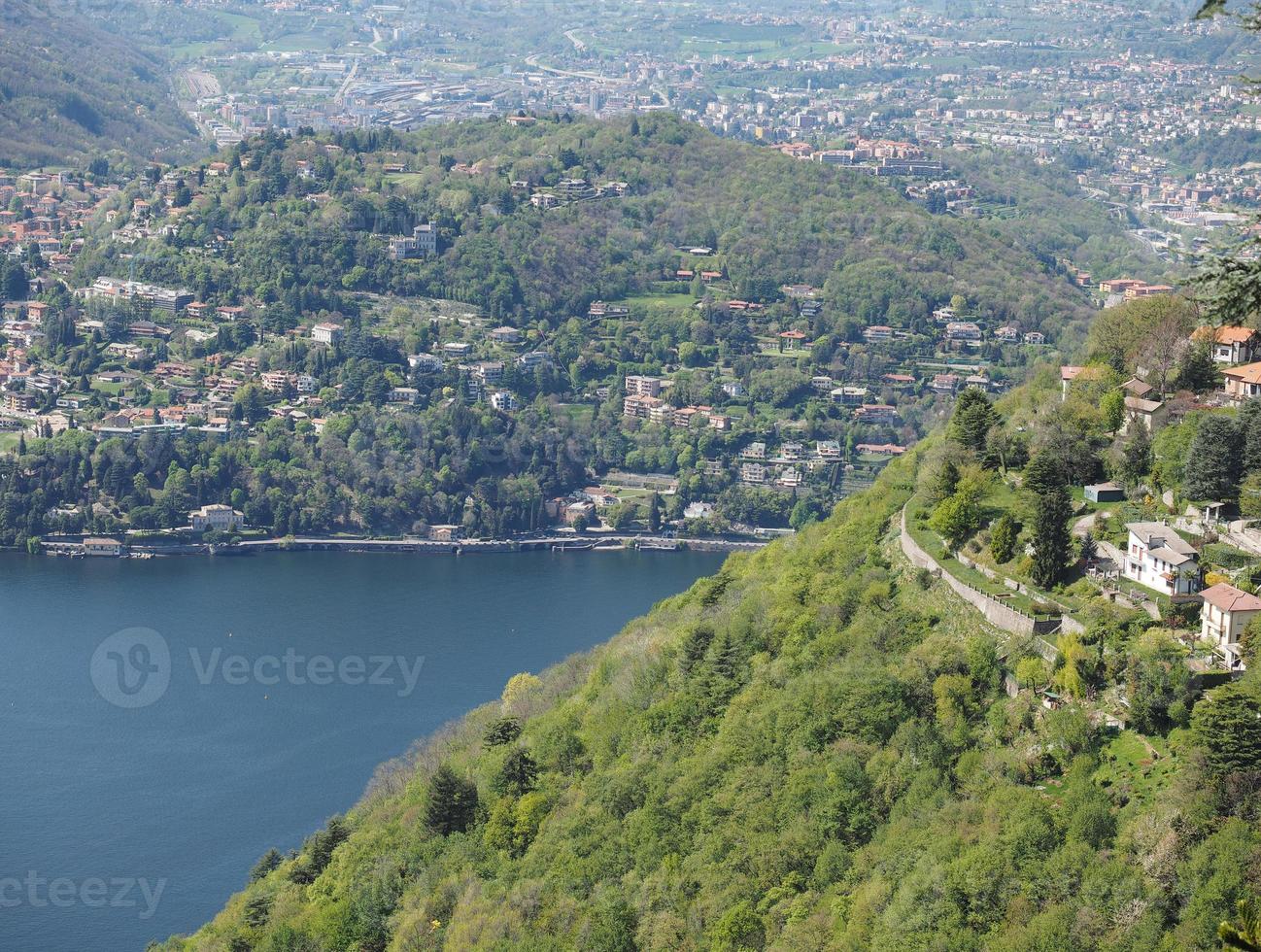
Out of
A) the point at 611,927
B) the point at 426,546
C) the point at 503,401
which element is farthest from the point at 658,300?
the point at 611,927

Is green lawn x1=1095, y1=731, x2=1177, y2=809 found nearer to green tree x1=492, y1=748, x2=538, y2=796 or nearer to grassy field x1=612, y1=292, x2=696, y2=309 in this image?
green tree x1=492, y1=748, x2=538, y2=796

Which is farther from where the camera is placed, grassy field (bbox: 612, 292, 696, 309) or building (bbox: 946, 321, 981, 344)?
grassy field (bbox: 612, 292, 696, 309)

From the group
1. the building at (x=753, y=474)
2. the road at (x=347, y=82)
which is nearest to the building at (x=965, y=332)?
the building at (x=753, y=474)

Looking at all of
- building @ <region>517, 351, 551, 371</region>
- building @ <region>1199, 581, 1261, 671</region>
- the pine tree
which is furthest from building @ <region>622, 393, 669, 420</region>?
building @ <region>1199, 581, 1261, 671</region>

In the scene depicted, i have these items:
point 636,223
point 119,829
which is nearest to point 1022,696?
point 119,829

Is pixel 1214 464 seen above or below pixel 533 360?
above

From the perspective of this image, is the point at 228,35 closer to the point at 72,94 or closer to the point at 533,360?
the point at 72,94
